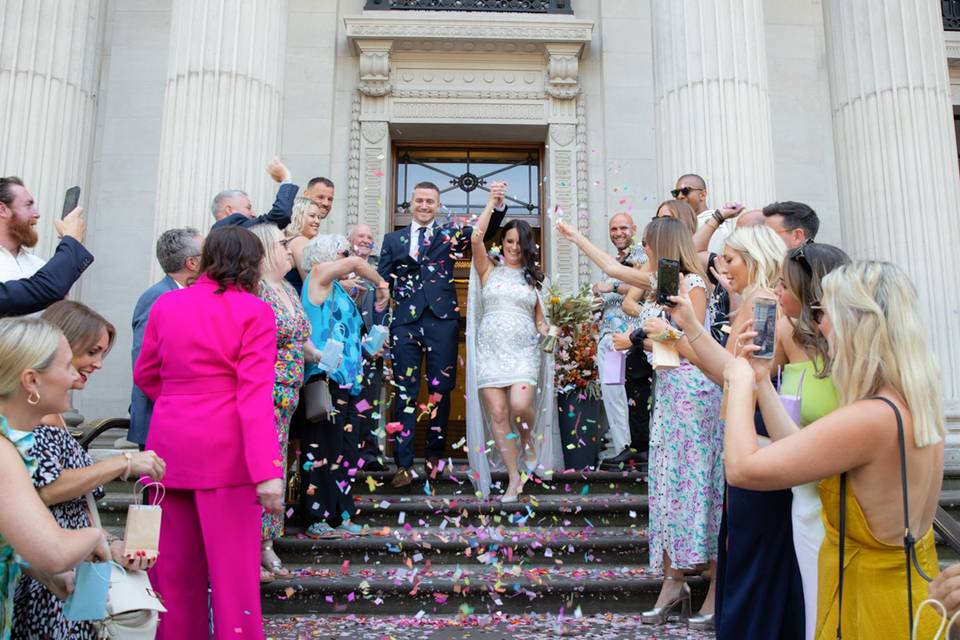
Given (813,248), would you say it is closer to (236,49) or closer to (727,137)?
(727,137)

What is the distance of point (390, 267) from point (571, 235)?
2.29m

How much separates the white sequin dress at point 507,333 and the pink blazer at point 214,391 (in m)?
3.09

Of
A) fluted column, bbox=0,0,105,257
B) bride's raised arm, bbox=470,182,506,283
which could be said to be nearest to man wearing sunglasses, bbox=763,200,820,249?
bride's raised arm, bbox=470,182,506,283

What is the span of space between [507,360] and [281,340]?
2.17m

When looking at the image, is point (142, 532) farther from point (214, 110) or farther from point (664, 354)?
point (214, 110)

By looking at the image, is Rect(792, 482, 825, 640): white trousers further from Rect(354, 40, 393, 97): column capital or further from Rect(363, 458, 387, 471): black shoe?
Rect(354, 40, 393, 97): column capital

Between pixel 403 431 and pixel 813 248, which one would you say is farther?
pixel 403 431

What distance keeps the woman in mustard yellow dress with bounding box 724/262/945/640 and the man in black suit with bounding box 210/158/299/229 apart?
3.44 meters

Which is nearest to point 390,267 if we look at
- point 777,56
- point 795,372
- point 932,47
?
point 795,372

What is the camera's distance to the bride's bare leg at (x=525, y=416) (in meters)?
6.41

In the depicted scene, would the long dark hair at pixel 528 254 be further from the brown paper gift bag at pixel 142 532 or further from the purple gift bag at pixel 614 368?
the brown paper gift bag at pixel 142 532

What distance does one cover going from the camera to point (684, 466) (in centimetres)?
464

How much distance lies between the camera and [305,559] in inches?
209

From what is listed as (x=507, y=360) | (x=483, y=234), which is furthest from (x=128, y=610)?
(x=483, y=234)
